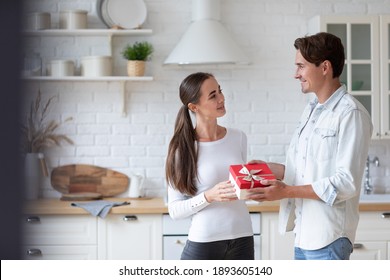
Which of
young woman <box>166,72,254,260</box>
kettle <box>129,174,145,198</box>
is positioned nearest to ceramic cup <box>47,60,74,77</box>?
kettle <box>129,174,145,198</box>

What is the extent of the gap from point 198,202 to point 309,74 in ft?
1.21

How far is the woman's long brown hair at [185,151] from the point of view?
1.30 metres

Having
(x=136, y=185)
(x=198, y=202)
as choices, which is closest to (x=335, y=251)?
(x=198, y=202)

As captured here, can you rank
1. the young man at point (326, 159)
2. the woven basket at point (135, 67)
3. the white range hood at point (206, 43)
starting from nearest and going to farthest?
the young man at point (326, 159) → the white range hood at point (206, 43) → the woven basket at point (135, 67)

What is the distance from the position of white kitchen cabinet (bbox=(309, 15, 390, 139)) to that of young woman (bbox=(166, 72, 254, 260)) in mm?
1136

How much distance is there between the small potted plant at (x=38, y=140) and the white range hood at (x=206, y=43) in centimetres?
57

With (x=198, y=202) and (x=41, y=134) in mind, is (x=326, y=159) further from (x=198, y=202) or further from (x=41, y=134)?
(x=41, y=134)

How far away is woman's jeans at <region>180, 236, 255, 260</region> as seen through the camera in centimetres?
132

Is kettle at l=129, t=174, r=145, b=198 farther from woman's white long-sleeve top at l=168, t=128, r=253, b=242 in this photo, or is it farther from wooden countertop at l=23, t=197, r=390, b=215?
woman's white long-sleeve top at l=168, t=128, r=253, b=242

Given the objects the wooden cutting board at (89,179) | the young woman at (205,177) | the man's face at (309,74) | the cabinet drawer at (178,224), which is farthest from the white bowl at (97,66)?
the man's face at (309,74)

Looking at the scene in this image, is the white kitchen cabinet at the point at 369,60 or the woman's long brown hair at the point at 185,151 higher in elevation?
the white kitchen cabinet at the point at 369,60

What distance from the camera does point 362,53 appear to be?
2.33m

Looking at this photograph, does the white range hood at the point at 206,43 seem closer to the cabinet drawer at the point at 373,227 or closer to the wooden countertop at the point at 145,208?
the wooden countertop at the point at 145,208
